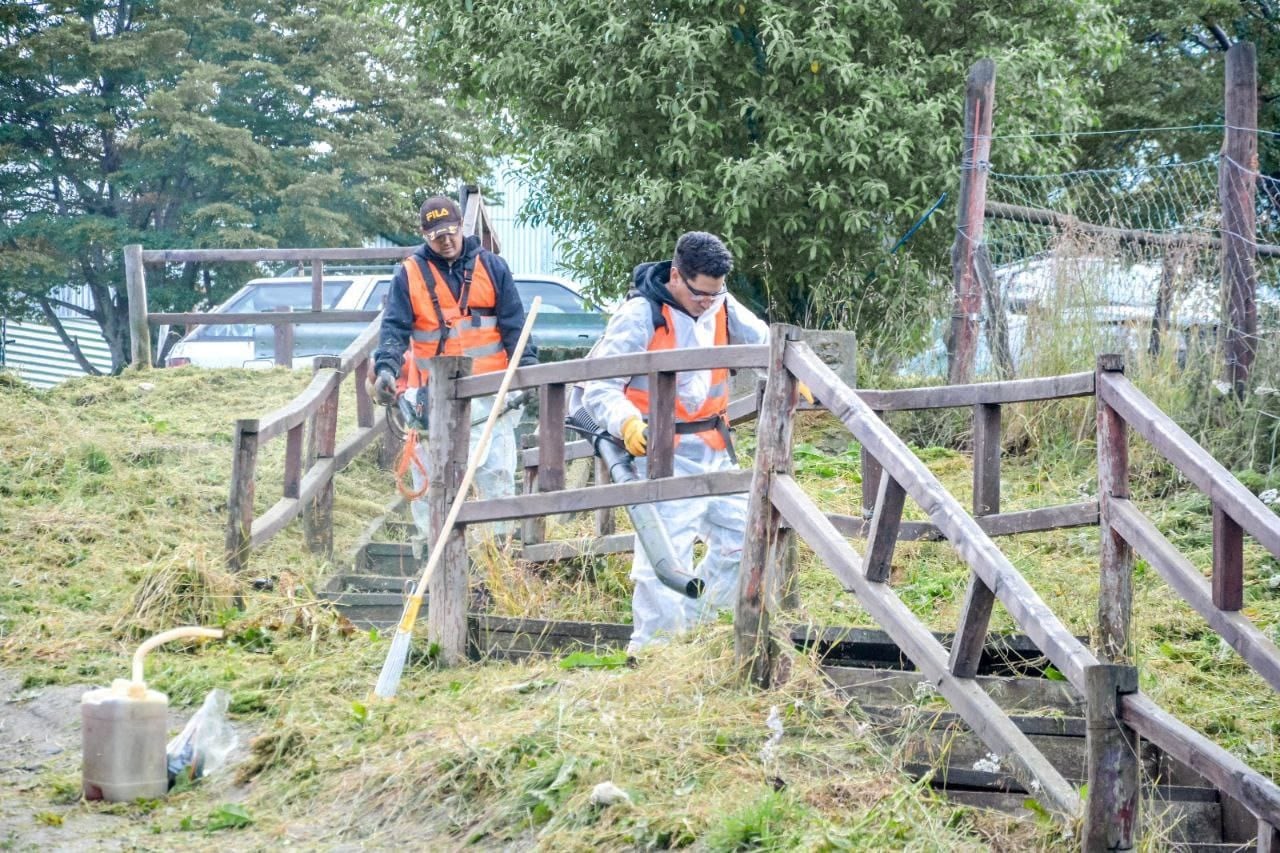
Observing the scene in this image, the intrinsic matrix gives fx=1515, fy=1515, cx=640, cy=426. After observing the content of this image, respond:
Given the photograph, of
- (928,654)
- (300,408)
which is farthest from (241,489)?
(928,654)

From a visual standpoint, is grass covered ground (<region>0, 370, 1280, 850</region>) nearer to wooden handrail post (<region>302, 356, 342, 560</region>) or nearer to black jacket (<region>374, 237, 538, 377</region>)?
wooden handrail post (<region>302, 356, 342, 560</region>)

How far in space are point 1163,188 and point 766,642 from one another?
17.8 ft

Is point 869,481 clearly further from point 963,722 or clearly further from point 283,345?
point 283,345

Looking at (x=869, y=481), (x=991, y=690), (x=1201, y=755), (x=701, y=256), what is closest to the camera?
(x=1201, y=755)

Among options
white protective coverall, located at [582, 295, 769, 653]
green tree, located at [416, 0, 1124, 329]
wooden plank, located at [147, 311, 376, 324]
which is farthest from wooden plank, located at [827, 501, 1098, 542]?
wooden plank, located at [147, 311, 376, 324]

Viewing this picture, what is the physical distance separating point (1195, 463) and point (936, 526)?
0.95 meters

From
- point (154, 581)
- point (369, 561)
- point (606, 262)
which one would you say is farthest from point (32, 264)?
point (154, 581)

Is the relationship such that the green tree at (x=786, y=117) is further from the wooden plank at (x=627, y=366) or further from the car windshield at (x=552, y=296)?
the wooden plank at (x=627, y=366)

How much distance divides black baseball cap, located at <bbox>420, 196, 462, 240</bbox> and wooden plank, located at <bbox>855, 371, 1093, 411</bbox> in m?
2.61

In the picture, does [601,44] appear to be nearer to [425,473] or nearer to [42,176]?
[425,473]

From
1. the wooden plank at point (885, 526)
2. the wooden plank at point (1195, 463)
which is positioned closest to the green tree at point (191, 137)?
the wooden plank at point (1195, 463)

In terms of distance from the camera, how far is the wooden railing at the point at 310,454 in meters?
7.18

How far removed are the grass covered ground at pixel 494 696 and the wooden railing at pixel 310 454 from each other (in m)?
0.18

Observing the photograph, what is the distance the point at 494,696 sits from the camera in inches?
200
